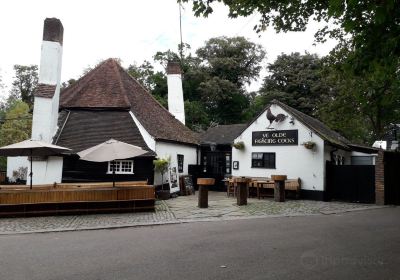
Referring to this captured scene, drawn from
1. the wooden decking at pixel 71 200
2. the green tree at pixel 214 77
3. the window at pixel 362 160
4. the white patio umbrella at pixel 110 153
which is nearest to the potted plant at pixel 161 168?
the wooden decking at pixel 71 200

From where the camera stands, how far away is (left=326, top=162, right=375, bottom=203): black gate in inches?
680

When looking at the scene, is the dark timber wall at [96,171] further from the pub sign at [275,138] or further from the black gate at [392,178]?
the black gate at [392,178]

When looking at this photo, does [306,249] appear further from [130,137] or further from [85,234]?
[130,137]

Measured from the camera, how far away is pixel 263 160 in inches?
818

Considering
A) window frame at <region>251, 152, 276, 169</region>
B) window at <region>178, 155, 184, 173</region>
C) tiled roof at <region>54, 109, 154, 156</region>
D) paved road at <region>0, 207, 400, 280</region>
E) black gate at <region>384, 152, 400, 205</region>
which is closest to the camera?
paved road at <region>0, 207, 400, 280</region>

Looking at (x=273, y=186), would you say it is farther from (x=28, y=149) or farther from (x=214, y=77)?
(x=214, y=77)

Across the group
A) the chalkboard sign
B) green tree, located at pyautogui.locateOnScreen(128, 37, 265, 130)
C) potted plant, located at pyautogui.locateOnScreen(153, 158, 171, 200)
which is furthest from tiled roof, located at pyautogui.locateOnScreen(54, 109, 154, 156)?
green tree, located at pyautogui.locateOnScreen(128, 37, 265, 130)

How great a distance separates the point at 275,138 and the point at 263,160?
4.97 ft

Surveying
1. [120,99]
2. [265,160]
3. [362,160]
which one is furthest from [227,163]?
[362,160]

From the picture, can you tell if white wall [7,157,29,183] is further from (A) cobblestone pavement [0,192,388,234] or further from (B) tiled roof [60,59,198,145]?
(A) cobblestone pavement [0,192,388,234]

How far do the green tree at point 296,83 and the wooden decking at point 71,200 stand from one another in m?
28.1

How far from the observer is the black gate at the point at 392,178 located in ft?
55.6

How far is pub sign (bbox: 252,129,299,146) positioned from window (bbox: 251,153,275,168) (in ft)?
2.10

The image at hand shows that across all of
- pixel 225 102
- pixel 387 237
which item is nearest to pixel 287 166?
pixel 387 237
